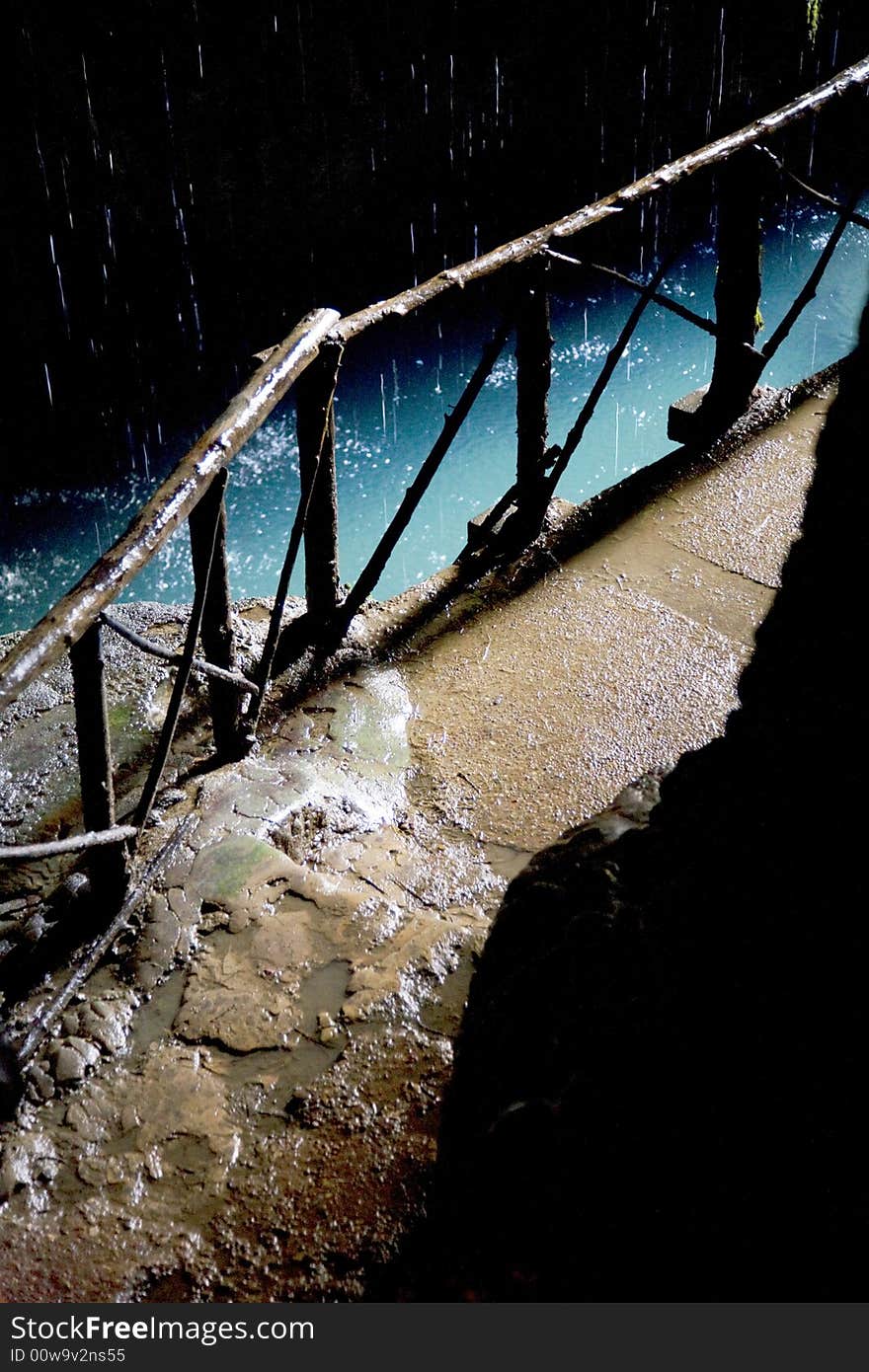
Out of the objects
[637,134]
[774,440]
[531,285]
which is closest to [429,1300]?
[531,285]

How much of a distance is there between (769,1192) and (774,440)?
14.2 ft

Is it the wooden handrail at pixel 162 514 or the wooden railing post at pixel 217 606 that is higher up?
the wooden handrail at pixel 162 514

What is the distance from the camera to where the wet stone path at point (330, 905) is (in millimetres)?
2195

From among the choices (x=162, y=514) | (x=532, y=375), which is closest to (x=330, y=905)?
(x=162, y=514)

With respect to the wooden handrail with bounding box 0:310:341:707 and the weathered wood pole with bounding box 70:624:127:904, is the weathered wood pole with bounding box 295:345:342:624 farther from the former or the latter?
the weathered wood pole with bounding box 70:624:127:904

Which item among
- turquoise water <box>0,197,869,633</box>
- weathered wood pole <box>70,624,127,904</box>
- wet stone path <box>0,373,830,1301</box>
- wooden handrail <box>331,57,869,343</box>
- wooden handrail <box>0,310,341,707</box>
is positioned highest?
wooden handrail <box>331,57,869,343</box>

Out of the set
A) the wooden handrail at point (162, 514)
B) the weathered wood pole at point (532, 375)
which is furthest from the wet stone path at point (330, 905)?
the wooden handrail at point (162, 514)

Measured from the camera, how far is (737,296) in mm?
4801

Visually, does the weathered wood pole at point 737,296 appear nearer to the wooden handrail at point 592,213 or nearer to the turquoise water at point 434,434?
the wooden handrail at point 592,213

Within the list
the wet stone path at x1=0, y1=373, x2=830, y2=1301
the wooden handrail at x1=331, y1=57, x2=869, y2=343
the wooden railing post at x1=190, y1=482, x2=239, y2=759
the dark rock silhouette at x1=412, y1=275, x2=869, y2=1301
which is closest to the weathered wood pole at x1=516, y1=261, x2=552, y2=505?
the wooden handrail at x1=331, y1=57, x2=869, y2=343

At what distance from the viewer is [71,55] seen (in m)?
8.80

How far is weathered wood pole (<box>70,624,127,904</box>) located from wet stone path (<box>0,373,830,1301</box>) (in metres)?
0.17

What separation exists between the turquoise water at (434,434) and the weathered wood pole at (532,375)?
4.25 m

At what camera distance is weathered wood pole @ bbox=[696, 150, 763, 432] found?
176 inches
